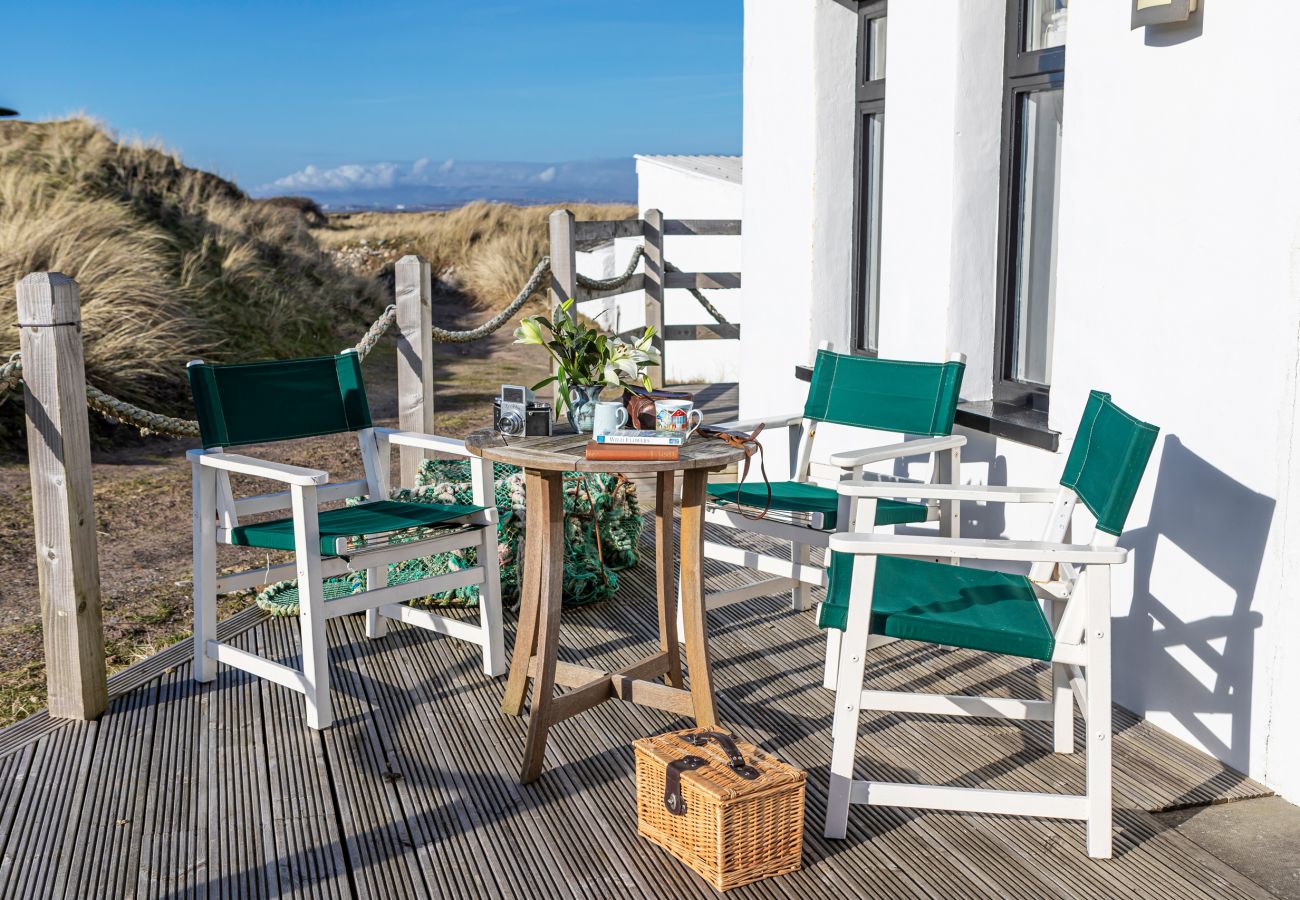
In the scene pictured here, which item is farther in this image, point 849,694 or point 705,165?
point 705,165

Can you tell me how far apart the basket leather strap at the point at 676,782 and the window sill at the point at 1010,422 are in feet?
5.42

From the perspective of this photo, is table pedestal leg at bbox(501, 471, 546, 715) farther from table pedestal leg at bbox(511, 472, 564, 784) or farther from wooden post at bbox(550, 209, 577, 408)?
Answer: wooden post at bbox(550, 209, 577, 408)

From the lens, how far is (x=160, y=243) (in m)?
10.6

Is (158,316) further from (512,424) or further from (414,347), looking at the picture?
(512,424)

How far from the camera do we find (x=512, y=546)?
4301 millimetres

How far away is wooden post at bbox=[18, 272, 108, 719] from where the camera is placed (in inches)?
125

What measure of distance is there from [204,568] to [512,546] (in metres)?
1.12

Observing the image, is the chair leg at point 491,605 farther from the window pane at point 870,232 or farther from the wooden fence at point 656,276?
the wooden fence at point 656,276

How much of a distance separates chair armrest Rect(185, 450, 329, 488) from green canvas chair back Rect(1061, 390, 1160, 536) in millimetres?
1843

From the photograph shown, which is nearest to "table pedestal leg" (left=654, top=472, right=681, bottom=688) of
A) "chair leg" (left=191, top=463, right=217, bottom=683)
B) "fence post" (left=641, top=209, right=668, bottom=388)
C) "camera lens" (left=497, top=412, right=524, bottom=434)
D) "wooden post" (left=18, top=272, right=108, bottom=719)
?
"camera lens" (left=497, top=412, right=524, bottom=434)

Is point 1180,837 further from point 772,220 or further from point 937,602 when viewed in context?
point 772,220

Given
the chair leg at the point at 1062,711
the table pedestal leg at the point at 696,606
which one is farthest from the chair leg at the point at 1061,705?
the table pedestal leg at the point at 696,606

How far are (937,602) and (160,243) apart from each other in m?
9.46

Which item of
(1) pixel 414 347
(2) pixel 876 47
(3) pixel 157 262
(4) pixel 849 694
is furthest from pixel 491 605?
(3) pixel 157 262
